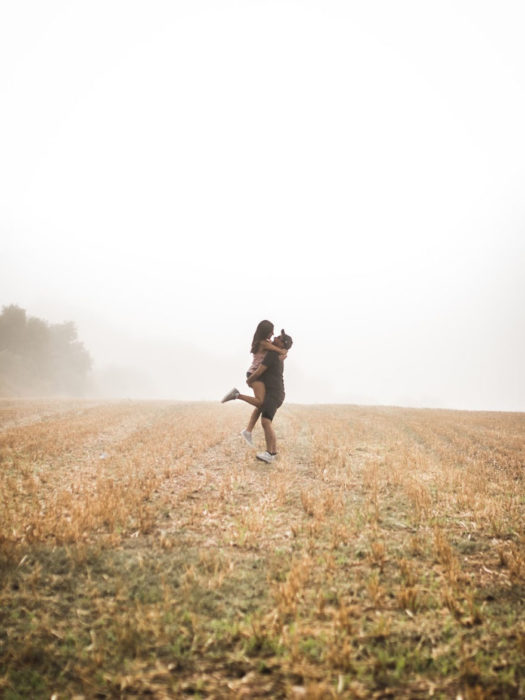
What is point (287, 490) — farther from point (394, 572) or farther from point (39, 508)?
point (39, 508)

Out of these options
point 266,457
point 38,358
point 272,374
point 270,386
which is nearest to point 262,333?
point 272,374

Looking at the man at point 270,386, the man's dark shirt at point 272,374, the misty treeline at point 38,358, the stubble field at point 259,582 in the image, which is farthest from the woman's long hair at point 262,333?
the misty treeline at point 38,358

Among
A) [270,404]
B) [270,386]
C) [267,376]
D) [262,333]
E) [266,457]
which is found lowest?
[266,457]

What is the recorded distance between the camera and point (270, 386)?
31.8 feet

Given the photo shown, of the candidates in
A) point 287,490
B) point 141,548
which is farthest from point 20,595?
point 287,490

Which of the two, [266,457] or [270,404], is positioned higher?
[270,404]

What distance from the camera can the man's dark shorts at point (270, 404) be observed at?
9414 millimetres

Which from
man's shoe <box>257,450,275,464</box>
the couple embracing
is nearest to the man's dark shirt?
the couple embracing

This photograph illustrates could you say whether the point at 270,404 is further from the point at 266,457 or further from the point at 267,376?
the point at 266,457

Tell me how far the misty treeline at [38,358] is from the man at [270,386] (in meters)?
44.6

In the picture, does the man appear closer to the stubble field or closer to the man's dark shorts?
the man's dark shorts

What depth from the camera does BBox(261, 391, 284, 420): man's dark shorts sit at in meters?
9.41

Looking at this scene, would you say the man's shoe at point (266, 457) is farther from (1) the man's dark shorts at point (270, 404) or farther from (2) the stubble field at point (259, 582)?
(1) the man's dark shorts at point (270, 404)

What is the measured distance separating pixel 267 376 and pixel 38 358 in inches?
2369
